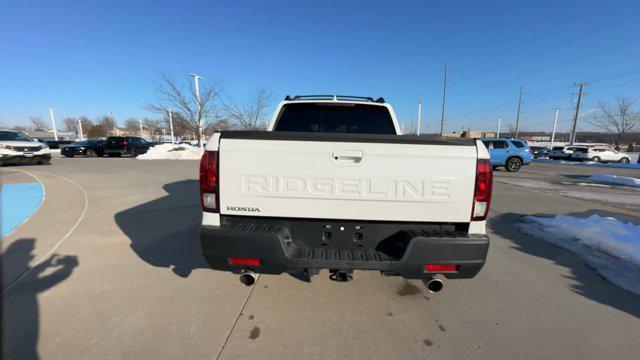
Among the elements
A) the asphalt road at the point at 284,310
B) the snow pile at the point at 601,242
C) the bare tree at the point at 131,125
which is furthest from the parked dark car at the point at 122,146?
the bare tree at the point at 131,125

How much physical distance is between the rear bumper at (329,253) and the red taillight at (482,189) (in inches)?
8.7

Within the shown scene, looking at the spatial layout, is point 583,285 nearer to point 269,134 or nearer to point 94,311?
point 269,134

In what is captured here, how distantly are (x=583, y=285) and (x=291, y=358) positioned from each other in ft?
11.7

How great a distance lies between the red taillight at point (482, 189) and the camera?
7.40 feet

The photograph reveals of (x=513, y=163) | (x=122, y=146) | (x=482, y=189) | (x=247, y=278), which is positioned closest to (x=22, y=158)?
(x=122, y=146)

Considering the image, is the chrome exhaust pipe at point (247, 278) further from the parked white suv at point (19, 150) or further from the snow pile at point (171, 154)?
the snow pile at point (171, 154)

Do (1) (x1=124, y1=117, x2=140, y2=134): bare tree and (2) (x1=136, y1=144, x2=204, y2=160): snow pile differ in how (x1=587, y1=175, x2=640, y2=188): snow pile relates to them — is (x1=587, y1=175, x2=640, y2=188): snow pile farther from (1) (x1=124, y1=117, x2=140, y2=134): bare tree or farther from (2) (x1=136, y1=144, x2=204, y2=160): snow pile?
(1) (x1=124, y1=117, x2=140, y2=134): bare tree

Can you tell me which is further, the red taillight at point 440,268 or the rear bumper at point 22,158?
the rear bumper at point 22,158

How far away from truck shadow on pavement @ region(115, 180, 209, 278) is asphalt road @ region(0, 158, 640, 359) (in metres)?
0.04

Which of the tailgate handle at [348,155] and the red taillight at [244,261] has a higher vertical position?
the tailgate handle at [348,155]

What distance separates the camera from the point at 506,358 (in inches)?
85.3

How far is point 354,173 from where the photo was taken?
226cm

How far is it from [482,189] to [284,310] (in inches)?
83.8

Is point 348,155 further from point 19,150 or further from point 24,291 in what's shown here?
point 19,150
